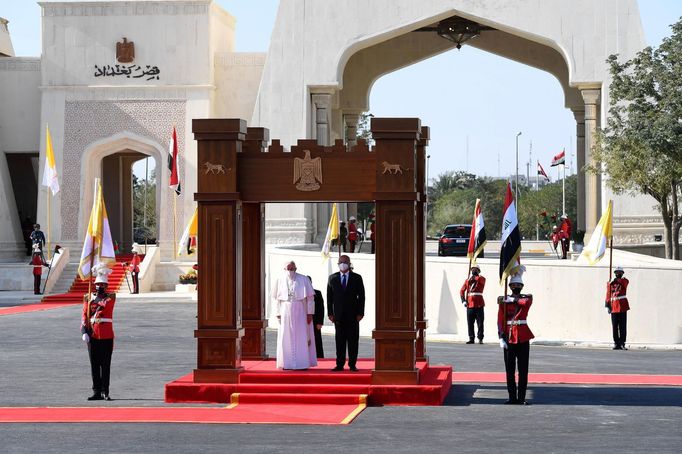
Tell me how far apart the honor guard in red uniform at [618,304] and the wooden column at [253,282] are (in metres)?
8.97

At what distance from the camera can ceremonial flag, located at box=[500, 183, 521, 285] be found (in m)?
18.2

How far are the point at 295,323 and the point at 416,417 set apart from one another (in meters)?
3.13

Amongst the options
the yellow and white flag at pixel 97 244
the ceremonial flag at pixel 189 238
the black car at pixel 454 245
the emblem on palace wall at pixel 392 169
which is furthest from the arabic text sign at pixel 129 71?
the emblem on palace wall at pixel 392 169

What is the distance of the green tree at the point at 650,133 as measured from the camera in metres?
36.6

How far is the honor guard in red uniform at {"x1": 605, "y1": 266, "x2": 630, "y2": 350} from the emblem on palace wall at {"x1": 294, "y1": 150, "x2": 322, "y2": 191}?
9.96 meters

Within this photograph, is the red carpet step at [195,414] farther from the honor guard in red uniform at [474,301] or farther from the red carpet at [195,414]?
the honor guard in red uniform at [474,301]

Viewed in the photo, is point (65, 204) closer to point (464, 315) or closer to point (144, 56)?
point (144, 56)

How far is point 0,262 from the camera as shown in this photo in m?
49.9

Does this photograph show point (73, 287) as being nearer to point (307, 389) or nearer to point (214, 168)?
point (214, 168)

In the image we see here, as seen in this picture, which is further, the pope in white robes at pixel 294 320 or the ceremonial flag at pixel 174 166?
the ceremonial flag at pixel 174 166

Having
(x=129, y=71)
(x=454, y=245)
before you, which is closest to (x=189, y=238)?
(x=129, y=71)

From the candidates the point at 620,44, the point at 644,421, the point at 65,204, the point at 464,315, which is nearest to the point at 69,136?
the point at 65,204

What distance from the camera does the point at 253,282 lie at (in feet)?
63.9

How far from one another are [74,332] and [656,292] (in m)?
12.8
